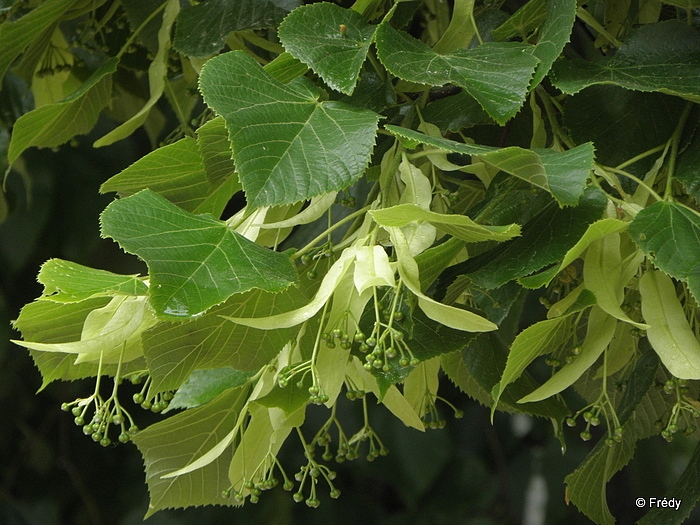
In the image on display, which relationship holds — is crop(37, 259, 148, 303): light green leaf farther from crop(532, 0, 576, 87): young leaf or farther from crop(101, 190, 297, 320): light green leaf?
crop(532, 0, 576, 87): young leaf

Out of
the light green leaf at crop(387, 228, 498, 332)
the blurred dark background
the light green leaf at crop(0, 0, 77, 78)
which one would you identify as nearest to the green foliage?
the light green leaf at crop(387, 228, 498, 332)

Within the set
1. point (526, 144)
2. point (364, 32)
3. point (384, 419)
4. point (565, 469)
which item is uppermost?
point (364, 32)

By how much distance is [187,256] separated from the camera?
272 mm

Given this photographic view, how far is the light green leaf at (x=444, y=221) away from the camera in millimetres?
261

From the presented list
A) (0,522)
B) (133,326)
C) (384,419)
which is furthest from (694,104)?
(0,522)

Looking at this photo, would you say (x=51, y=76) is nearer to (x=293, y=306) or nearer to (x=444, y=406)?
(x=293, y=306)

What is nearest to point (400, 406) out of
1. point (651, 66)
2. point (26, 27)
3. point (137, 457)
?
point (651, 66)

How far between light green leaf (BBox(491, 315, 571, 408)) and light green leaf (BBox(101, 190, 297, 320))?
85mm

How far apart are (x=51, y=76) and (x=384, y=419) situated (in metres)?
0.66

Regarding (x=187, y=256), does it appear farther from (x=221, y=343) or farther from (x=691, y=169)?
(x=691, y=169)

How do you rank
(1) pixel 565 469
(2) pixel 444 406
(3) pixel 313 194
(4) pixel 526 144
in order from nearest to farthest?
(3) pixel 313 194
(4) pixel 526 144
(1) pixel 565 469
(2) pixel 444 406

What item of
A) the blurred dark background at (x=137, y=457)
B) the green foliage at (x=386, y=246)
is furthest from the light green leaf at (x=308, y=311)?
the blurred dark background at (x=137, y=457)

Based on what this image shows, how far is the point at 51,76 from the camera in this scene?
21.3 inches

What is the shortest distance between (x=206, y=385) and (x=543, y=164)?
0.56 feet
